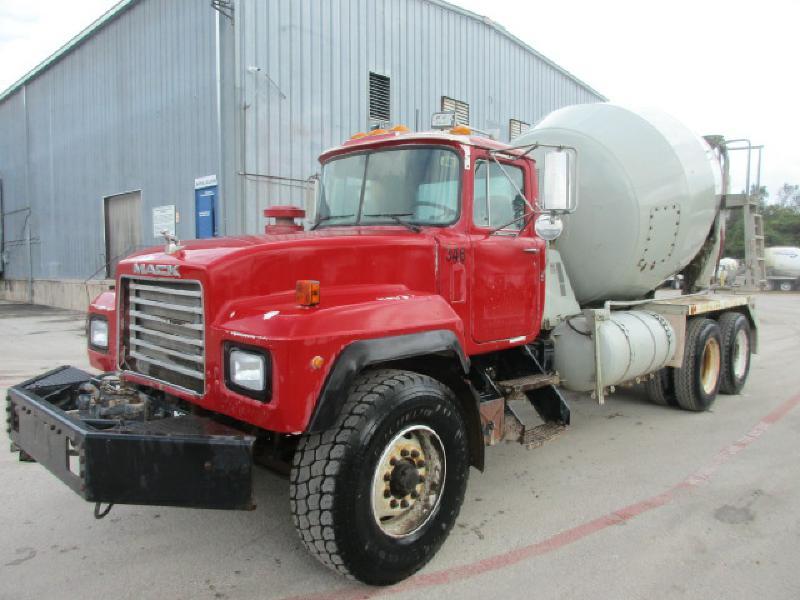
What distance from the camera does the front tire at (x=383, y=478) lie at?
2949 mm

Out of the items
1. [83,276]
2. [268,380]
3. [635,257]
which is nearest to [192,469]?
[268,380]

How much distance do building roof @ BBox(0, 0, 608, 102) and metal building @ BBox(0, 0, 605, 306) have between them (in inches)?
2.4

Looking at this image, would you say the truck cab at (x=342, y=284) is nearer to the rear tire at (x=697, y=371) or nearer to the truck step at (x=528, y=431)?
the truck step at (x=528, y=431)

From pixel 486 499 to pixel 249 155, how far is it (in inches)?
346

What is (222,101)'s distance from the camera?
11.4 metres

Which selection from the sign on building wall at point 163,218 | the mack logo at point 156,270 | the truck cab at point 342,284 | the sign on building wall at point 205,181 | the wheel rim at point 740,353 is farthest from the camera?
the sign on building wall at point 163,218

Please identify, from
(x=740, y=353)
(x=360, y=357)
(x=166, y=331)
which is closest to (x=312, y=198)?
(x=166, y=331)

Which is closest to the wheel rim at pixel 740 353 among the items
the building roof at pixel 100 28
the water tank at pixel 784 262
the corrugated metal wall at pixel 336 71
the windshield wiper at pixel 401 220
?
the windshield wiper at pixel 401 220

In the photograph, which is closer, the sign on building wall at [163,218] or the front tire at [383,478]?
the front tire at [383,478]

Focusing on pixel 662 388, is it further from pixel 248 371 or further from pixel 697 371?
pixel 248 371

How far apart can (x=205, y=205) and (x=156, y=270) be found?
30.0ft

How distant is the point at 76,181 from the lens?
17.3 m

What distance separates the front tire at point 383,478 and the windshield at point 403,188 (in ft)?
3.97

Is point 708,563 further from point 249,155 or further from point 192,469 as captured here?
point 249,155
